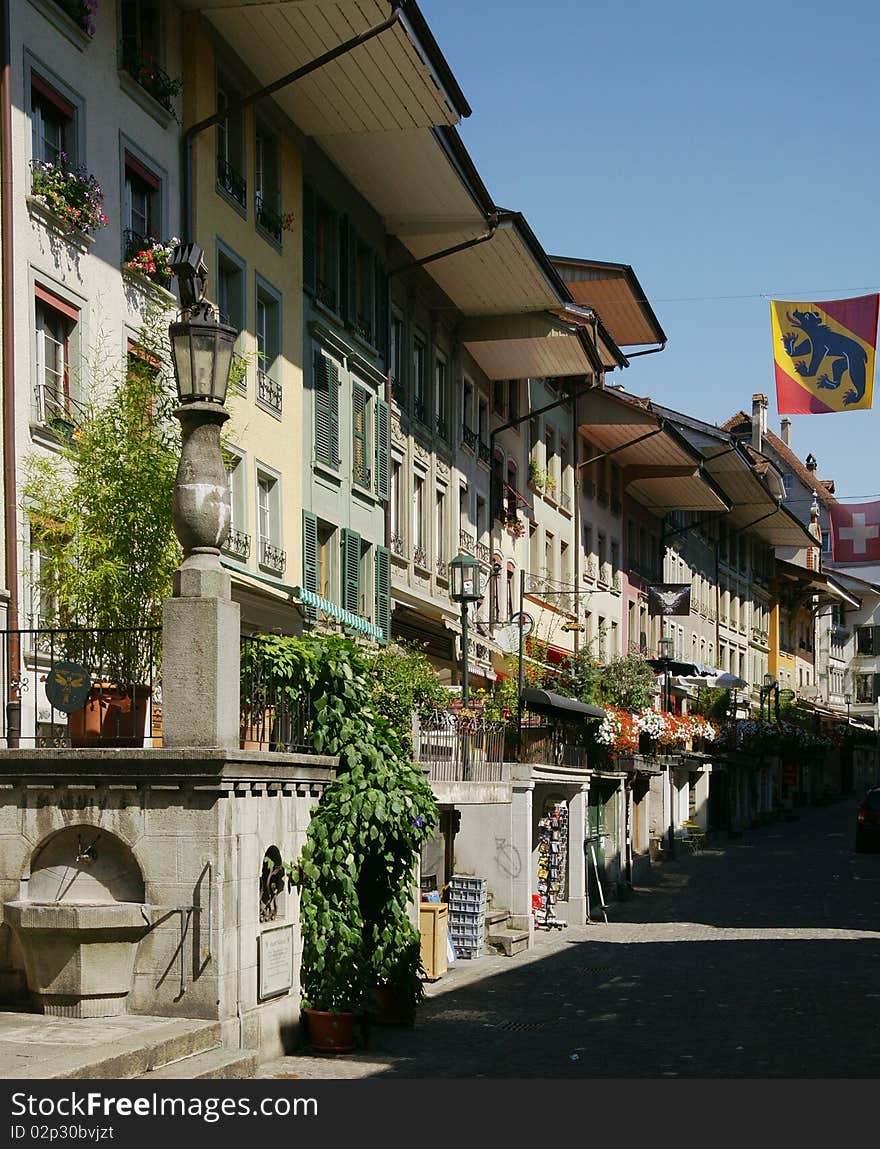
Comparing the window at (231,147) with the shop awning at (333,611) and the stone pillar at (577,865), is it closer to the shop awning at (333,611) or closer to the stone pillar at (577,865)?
the shop awning at (333,611)

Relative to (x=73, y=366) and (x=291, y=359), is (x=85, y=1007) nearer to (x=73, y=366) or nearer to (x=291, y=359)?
(x=73, y=366)

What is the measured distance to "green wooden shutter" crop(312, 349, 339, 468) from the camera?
91.0 ft

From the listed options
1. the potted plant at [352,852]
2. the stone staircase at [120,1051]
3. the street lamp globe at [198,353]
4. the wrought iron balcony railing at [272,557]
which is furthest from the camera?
the wrought iron balcony railing at [272,557]

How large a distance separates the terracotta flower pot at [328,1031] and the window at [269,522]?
1146cm

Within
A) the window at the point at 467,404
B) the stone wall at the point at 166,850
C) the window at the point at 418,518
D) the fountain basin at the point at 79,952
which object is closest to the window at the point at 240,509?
the window at the point at 418,518

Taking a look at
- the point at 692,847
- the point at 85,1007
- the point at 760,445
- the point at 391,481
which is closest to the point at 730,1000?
the point at 85,1007

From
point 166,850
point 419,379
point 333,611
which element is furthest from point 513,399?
point 166,850

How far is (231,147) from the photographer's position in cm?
2445

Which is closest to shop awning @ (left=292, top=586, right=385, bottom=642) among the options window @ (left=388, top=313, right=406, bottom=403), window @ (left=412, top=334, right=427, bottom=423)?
window @ (left=388, top=313, right=406, bottom=403)

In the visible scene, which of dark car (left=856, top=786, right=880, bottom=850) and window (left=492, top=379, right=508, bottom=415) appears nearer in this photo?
window (left=492, top=379, right=508, bottom=415)

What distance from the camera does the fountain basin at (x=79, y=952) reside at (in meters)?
12.2

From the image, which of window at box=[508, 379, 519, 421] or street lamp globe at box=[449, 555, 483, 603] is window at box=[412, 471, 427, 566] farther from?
street lamp globe at box=[449, 555, 483, 603]

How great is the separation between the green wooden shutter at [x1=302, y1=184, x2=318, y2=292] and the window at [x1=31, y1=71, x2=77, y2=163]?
310 inches

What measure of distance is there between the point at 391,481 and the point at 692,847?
20279 millimetres
